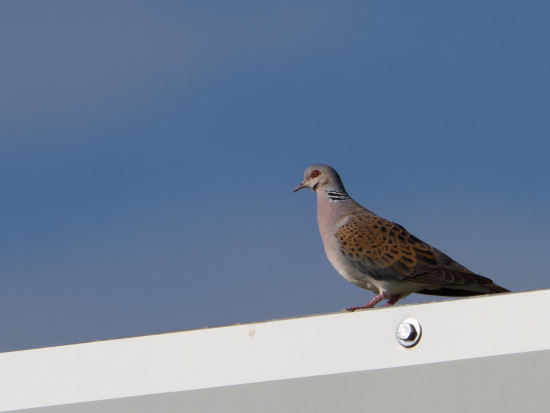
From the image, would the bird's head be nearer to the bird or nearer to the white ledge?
the bird

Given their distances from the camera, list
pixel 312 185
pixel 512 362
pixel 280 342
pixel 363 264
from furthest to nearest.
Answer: pixel 312 185, pixel 363 264, pixel 280 342, pixel 512 362

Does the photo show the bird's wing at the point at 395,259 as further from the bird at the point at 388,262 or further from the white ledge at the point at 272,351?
the white ledge at the point at 272,351

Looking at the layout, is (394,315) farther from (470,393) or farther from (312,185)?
(312,185)

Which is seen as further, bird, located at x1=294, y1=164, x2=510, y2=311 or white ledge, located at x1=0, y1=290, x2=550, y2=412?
bird, located at x1=294, y1=164, x2=510, y2=311

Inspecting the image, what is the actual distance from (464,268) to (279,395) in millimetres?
3751

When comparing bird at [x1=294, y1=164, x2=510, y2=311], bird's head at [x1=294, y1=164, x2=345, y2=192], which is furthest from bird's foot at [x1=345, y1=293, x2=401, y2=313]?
bird's head at [x1=294, y1=164, x2=345, y2=192]

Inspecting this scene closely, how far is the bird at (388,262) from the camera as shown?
6.43 m

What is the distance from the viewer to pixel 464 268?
21.7 ft

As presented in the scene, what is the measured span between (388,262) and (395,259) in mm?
51

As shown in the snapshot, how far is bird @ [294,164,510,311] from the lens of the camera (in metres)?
6.43

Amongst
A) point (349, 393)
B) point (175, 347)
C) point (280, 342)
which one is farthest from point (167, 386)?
point (349, 393)

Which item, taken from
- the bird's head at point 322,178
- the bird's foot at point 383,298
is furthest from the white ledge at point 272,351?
the bird's head at point 322,178

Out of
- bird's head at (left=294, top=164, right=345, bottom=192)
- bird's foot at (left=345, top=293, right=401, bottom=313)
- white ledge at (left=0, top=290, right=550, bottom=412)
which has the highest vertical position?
bird's head at (left=294, top=164, right=345, bottom=192)

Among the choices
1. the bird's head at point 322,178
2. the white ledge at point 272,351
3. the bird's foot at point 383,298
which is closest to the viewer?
the white ledge at point 272,351
